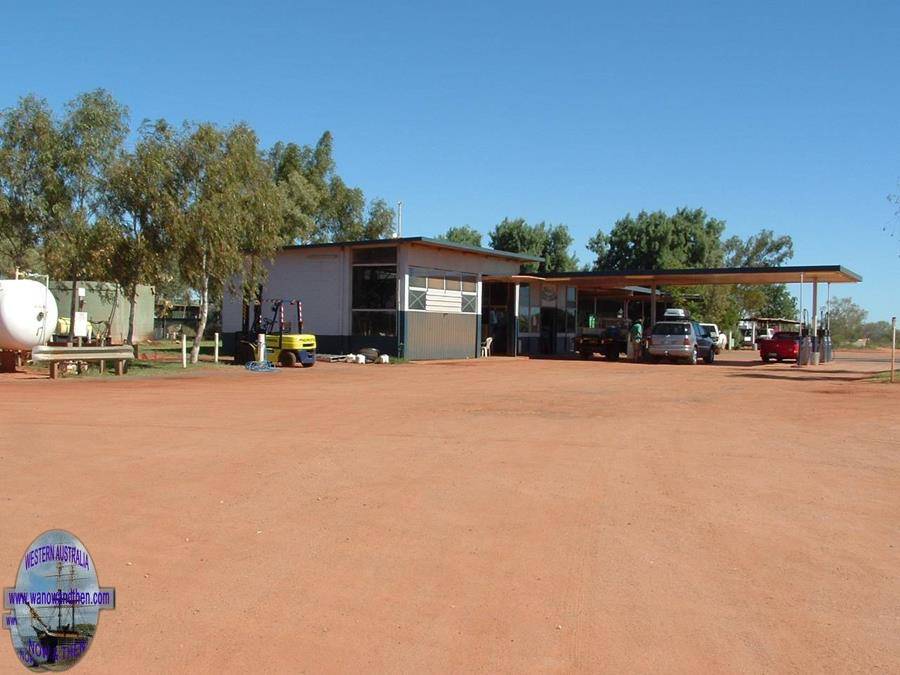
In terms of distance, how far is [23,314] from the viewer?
21938mm

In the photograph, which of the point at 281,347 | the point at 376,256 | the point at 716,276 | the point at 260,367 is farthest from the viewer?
the point at 716,276

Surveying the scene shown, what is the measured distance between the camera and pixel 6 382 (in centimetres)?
1975

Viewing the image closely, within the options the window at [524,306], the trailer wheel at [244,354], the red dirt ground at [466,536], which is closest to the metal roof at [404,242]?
the window at [524,306]

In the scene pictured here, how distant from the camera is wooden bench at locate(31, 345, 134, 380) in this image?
67.4 feet

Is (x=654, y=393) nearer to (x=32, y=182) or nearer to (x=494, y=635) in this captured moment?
(x=494, y=635)

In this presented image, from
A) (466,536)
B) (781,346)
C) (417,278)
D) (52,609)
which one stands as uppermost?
(417,278)

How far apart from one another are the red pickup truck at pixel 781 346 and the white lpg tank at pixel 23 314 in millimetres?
29613

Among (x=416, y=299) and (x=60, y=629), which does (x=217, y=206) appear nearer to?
(x=416, y=299)

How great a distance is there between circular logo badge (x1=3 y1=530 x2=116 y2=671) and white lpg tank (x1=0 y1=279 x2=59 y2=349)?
19368 mm

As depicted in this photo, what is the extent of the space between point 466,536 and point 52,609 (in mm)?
3357

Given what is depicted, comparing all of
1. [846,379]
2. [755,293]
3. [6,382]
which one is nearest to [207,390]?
[6,382]

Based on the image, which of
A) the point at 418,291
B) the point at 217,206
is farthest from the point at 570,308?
the point at 217,206

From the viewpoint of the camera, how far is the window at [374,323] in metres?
31.9

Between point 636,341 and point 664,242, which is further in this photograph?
point 664,242
